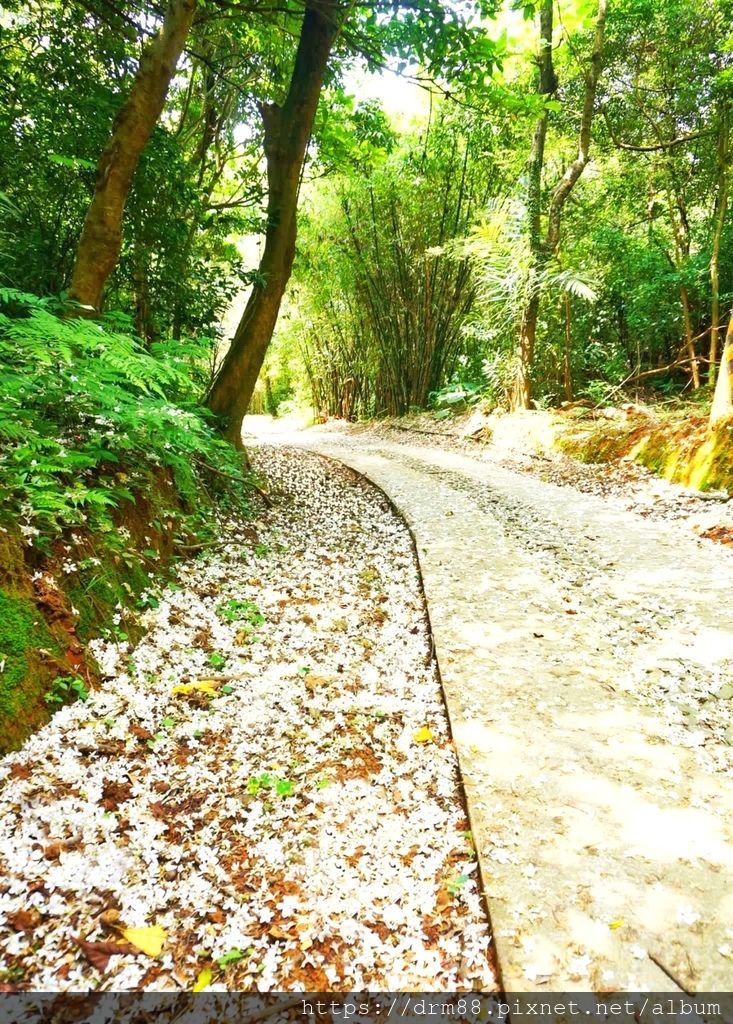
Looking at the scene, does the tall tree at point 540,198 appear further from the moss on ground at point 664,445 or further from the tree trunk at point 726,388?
the tree trunk at point 726,388

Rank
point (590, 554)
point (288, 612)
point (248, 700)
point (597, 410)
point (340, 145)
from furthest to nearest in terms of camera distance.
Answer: point (597, 410)
point (340, 145)
point (590, 554)
point (288, 612)
point (248, 700)

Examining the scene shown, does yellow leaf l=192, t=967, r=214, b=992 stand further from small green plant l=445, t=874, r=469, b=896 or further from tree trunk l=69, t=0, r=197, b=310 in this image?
tree trunk l=69, t=0, r=197, b=310

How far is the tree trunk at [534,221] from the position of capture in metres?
9.06

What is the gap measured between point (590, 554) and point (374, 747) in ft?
8.82


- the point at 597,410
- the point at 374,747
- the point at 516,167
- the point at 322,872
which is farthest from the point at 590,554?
the point at 516,167

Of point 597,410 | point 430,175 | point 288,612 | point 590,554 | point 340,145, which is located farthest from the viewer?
point 430,175

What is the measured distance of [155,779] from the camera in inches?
77.5

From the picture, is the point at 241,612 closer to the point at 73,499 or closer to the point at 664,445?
the point at 73,499

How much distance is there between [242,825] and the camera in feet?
6.05

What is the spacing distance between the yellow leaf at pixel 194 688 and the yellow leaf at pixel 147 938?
1.07 meters

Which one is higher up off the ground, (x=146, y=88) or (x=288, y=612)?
(x=146, y=88)

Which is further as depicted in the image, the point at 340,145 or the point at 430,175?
the point at 430,175

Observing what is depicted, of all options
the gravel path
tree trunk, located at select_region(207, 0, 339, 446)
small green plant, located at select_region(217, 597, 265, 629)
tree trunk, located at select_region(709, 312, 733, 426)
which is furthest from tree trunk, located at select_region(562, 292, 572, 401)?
small green plant, located at select_region(217, 597, 265, 629)

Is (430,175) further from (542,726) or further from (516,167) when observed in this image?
(542,726)
